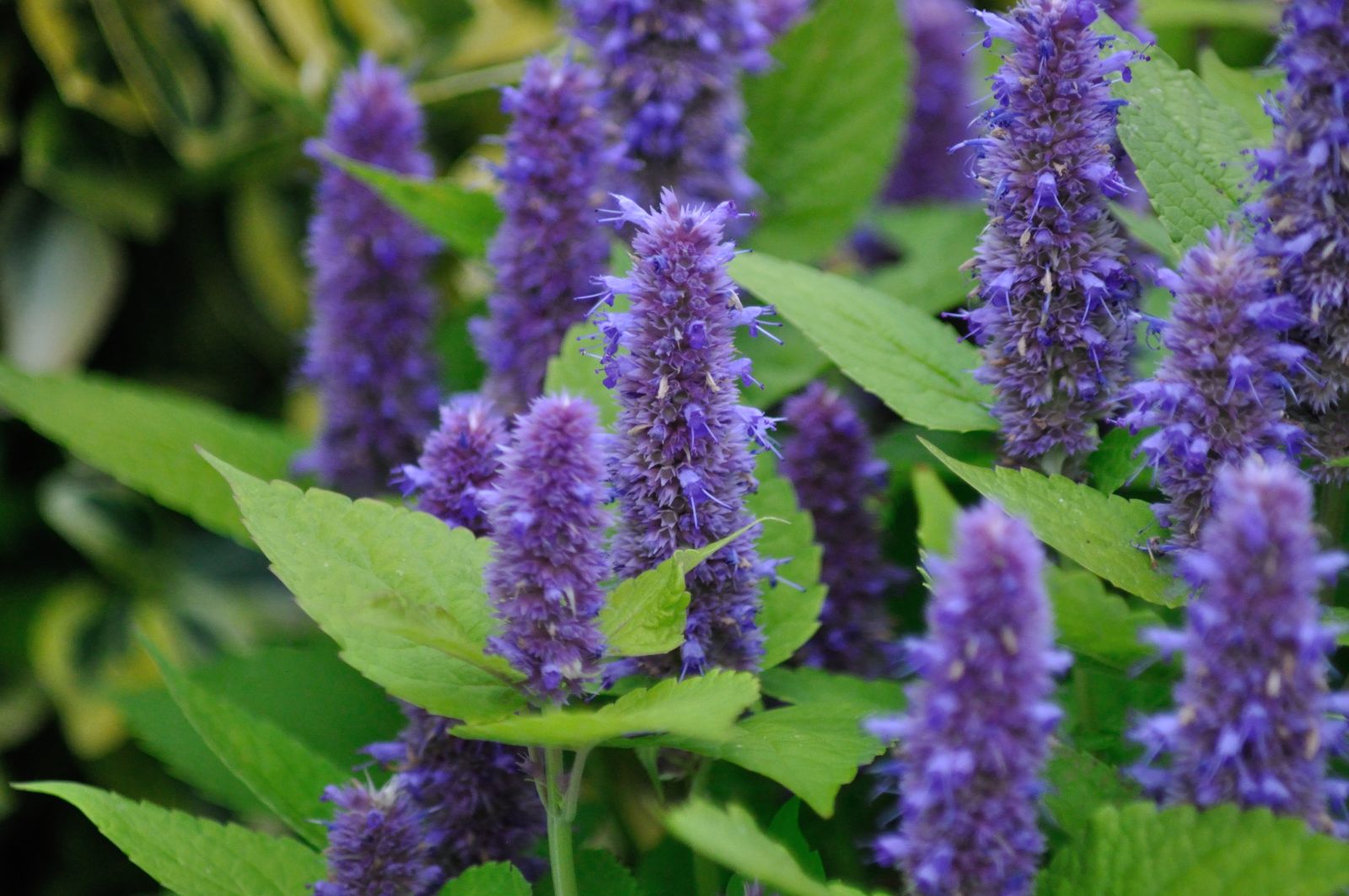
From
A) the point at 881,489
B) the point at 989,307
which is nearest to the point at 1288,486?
the point at 989,307

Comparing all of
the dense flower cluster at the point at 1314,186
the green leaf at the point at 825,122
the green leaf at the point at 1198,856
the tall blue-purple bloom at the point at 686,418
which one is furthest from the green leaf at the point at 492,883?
the green leaf at the point at 825,122

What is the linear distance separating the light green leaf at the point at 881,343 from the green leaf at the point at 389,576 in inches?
11.2

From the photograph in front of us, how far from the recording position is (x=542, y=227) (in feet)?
3.76

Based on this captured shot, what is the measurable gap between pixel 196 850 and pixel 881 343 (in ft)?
1.87

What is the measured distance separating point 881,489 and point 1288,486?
0.55m

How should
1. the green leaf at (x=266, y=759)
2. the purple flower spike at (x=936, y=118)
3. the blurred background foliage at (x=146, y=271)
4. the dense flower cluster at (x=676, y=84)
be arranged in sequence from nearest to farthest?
the green leaf at (x=266, y=759)
the dense flower cluster at (x=676, y=84)
the purple flower spike at (x=936, y=118)
the blurred background foliage at (x=146, y=271)

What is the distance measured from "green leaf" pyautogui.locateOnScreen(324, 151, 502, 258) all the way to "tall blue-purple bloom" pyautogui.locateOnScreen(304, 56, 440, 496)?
4 centimetres

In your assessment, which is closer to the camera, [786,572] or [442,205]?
[786,572]

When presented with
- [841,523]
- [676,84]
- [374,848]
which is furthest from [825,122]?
[374,848]

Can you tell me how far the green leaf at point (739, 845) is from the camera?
1.77 feet

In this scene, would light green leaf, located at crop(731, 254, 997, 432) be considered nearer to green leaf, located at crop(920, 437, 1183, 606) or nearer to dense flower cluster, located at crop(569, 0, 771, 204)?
green leaf, located at crop(920, 437, 1183, 606)

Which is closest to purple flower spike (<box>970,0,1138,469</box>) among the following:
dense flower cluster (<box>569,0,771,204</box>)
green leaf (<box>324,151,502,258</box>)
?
dense flower cluster (<box>569,0,771,204</box>)

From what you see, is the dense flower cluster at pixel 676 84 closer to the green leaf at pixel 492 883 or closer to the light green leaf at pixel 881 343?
the light green leaf at pixel 881 343

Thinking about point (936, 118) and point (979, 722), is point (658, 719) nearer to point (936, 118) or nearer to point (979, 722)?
point (979, 722)
